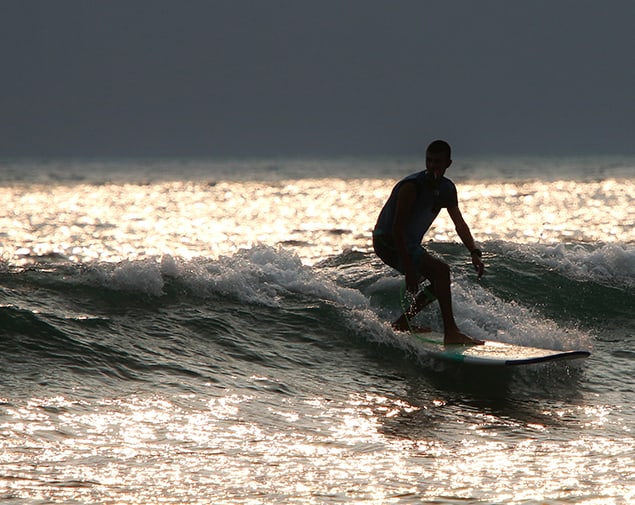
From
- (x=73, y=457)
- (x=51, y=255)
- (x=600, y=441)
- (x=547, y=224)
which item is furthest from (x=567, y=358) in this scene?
(x=547, y=224)

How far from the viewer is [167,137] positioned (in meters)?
148

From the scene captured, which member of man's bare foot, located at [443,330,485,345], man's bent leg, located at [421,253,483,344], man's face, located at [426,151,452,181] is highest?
man's face, located at [426,151,452,181]

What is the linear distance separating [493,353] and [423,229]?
4.50 feet

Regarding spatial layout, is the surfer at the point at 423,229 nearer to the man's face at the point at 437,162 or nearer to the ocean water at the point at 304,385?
the man's face at the point at 437,162

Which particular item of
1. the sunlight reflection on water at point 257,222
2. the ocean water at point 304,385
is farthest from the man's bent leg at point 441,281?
the sunlight reflection on water at point 257,222

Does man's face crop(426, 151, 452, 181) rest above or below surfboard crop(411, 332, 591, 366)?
above

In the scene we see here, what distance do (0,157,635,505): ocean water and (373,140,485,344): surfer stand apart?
Answer: 27.4 inches

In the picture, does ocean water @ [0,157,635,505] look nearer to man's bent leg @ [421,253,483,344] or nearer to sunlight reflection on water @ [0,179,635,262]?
man's bent leg @ [421,253,483,344]

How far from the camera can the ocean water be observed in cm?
613

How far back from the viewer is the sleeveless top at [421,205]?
30.3 feet

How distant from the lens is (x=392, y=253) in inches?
372

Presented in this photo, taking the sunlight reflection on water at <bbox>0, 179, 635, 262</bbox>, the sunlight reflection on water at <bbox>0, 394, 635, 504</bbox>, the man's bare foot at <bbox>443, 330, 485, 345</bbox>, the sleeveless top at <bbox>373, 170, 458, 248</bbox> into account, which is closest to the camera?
the sunlight reflection on water at <bbox>0, 394, 635, 504</bbox>

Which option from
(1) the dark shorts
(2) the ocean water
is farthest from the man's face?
(2) the ocean water

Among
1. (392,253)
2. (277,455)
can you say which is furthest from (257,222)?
(277,455)
